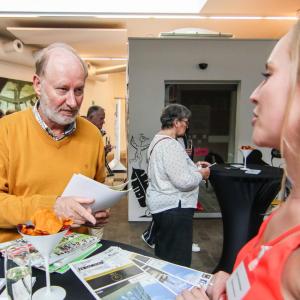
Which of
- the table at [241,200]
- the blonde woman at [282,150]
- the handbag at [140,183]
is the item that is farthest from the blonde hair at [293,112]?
the handbag at [140,183]

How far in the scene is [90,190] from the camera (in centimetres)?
115

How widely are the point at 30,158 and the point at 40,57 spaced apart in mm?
502

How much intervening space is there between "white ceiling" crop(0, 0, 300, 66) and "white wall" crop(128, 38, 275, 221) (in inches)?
27.3

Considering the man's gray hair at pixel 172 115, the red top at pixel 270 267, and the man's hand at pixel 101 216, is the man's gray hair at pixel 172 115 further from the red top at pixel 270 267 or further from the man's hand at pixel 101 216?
the red top at pixel 270 267

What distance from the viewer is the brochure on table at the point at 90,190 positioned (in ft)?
3.64

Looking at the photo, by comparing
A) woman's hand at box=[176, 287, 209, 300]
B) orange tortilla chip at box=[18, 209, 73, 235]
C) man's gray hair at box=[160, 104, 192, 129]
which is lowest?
woman's hand at box=[176, 287, 209, 300]

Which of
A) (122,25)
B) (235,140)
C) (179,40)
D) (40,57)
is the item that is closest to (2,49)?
(122,25)

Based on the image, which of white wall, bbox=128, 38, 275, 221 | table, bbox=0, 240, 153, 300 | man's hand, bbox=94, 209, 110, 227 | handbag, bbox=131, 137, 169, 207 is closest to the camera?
table, bbox=0, 240, 153, 300

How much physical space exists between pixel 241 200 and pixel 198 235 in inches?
59.8

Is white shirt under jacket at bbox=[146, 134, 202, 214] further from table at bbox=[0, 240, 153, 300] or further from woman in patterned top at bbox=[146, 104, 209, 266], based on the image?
table at bbox=[0, 240, 153, 300]

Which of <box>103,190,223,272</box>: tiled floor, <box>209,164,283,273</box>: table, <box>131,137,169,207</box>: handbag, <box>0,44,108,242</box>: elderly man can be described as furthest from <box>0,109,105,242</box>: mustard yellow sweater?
<box>131,137,169,207</box>: handbag

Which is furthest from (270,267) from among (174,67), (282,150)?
(174,67)

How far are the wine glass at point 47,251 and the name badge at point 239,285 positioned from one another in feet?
1.74

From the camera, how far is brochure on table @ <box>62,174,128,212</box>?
1.11m
